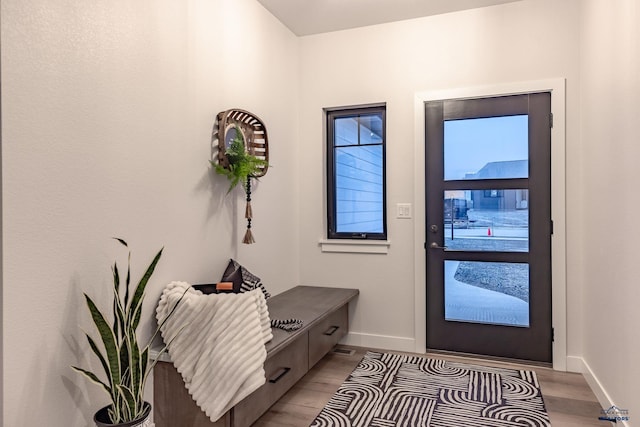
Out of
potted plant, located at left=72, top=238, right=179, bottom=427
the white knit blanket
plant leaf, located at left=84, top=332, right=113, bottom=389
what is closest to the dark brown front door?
the white knit blanket

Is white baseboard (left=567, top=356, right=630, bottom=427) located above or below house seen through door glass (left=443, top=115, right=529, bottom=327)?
below

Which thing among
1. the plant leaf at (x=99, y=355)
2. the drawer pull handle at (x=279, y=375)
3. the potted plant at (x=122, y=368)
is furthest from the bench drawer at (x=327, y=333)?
the plant leaf at (x=99, y=355)

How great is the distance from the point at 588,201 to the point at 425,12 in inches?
69.8

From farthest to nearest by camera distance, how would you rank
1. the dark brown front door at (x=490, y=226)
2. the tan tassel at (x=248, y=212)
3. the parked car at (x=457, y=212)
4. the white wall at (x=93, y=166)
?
the parked car at (x=457, y=212) → the dark brown front door at (x=490, y=226) → the tan tassel at (x=248, y=212) → the white wall at (x=93, y=166)

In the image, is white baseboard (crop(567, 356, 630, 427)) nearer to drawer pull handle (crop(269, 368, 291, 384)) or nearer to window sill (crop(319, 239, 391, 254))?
window sill (crop(319, 239, 391, 254))

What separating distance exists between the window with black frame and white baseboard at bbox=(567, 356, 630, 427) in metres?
1.57

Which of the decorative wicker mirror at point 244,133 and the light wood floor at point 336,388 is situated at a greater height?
the decorative wicker mirror at point 244,133

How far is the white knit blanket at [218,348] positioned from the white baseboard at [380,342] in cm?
177

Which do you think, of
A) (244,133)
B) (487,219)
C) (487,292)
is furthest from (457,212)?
(244,133)

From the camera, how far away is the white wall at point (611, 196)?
1.97 m

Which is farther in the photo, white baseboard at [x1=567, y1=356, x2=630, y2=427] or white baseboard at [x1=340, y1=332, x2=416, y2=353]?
white baseboard at [x1=340, y1=332, x2=416, y2=353]

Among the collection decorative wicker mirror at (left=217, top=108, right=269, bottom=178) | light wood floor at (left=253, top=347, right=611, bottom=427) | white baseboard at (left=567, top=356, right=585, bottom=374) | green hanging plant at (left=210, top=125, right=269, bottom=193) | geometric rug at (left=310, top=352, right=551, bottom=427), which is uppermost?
decorative wicker mirror at (left=217, top=108, right=269, bottom=178)

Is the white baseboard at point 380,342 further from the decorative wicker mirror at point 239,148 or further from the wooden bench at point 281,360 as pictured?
the decorative wicker mirror at point 239,148

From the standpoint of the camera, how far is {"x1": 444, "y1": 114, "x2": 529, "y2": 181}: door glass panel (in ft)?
10.1
